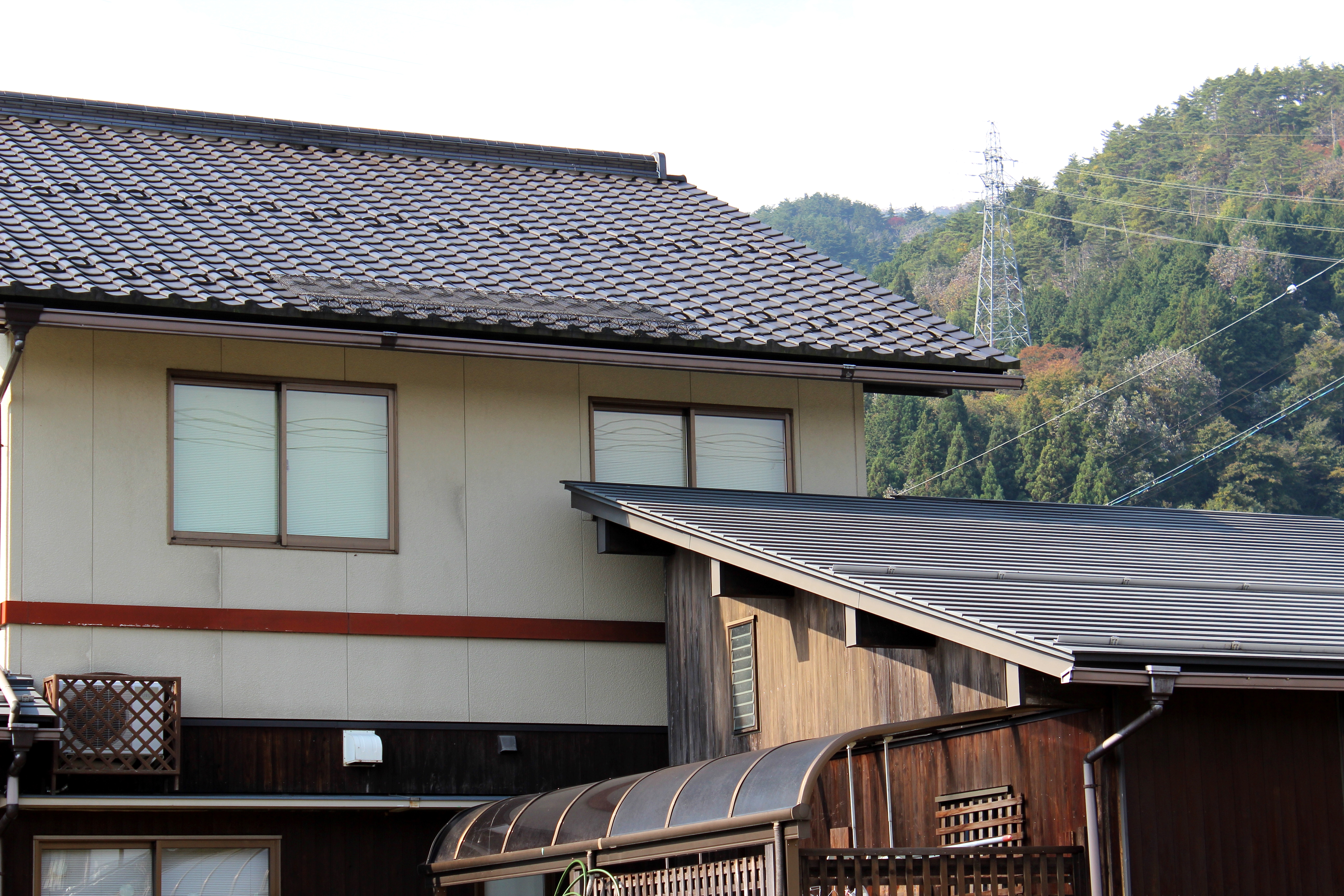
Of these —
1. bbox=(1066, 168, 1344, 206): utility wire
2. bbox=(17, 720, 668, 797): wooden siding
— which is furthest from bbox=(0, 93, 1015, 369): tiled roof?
bbox=(1066, 168, 1344, 206): utility wire

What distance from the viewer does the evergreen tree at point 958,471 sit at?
225ft

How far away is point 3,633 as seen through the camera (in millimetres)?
11766

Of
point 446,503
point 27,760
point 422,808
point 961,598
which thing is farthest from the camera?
point 446,503

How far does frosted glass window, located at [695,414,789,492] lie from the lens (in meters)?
14.4

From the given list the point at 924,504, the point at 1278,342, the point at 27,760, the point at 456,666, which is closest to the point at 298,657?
the point at 456,666

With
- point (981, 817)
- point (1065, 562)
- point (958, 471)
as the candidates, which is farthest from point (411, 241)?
point (958, 471)

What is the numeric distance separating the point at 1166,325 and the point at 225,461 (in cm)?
7048

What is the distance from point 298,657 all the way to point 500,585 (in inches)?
69.4

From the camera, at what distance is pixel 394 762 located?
12.6 meters

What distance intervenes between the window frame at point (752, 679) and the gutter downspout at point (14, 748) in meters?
5.07

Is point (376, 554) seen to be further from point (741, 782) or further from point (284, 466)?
point (741, 782)

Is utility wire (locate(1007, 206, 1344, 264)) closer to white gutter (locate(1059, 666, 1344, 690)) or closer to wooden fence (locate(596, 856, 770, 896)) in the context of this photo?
white gutter (locate(1059, 666, 1344, 690))

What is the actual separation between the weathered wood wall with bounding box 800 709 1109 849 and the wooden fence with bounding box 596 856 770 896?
5.88 feet

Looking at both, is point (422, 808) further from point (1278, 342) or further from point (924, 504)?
point (1278, 342)
